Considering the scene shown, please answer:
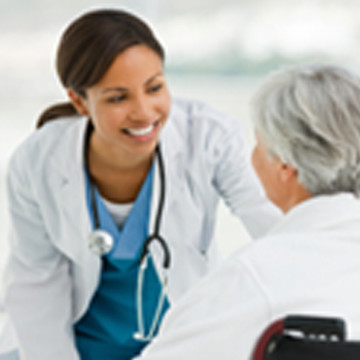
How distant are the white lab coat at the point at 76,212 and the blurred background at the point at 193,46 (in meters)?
1.16

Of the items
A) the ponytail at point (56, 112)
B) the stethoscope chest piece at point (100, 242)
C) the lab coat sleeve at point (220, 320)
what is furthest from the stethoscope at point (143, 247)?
the lab coat sleeve at point (220, 320)

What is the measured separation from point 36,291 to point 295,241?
38.5 inches

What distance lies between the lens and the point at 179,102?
Answer: 1732 millimetres

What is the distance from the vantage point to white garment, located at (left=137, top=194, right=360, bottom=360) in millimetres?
859

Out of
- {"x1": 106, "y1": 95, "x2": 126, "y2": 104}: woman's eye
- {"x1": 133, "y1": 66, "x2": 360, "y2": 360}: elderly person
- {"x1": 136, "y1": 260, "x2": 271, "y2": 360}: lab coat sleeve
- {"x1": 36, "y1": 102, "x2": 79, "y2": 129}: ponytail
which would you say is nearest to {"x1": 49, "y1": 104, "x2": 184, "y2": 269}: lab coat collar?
{"x1": 36, "y1": 102, "x2": 79, "y2": 129}: ponytail

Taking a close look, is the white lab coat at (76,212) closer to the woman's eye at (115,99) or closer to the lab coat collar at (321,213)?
the woman's eye at (115,99)

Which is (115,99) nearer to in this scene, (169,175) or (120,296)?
(169,175)

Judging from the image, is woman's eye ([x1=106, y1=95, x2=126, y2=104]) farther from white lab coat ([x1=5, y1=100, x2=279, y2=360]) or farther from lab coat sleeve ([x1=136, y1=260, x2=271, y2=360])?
lab coat sleeve ([x1=136, y1=260, x2=271, y2=360])

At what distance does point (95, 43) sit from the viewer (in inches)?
55.9

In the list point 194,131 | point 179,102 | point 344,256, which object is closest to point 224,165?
Answer: point 194,131

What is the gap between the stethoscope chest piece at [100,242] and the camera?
157 cm

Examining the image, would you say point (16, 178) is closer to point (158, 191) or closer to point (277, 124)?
point (158, 191)

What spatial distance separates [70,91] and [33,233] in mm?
384

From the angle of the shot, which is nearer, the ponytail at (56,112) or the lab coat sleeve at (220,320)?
the lab coat sleeve at (220,320)
